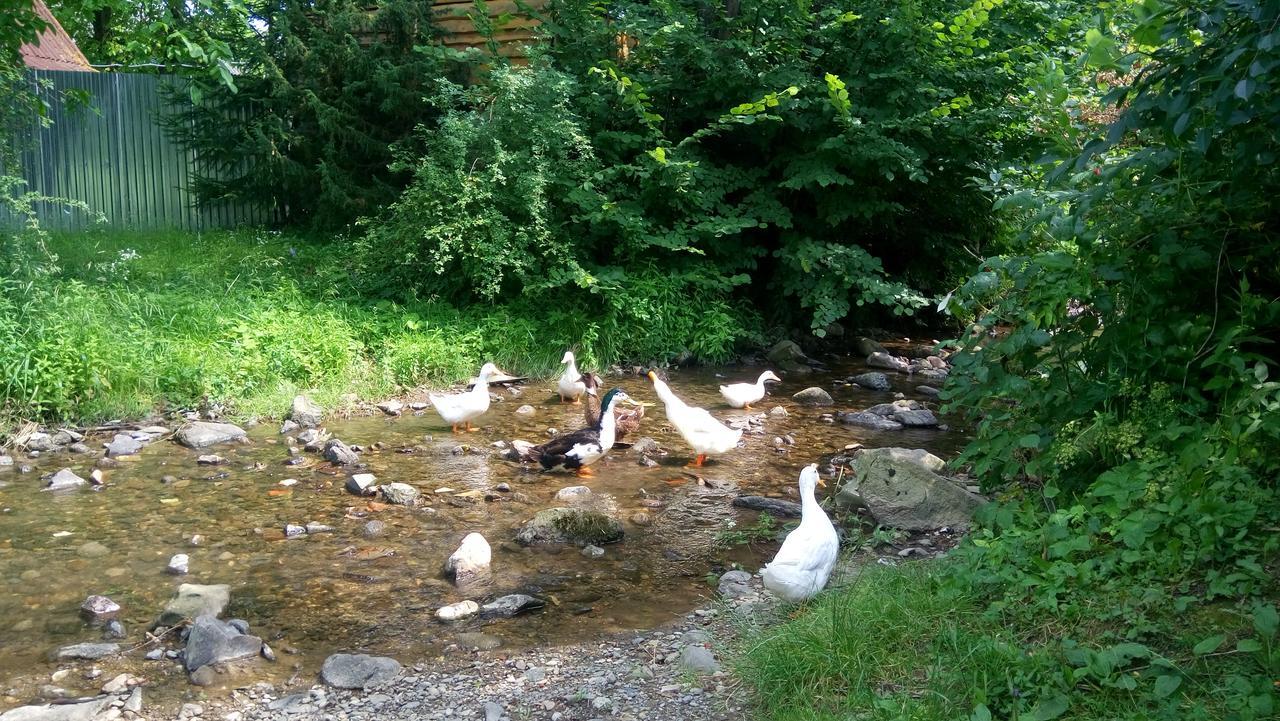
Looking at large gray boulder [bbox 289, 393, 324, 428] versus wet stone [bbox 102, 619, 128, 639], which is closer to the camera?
wet stone [bbox 102, 619, 128, 639]

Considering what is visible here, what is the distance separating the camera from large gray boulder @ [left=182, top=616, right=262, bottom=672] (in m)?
4.39

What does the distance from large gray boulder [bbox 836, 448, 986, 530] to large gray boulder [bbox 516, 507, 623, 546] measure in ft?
5.13

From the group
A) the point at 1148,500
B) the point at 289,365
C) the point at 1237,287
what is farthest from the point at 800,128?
the point at 1148,500

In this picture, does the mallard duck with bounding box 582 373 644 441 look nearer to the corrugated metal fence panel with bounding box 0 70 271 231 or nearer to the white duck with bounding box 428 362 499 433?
the white duck with bounding box 428 362 499 433

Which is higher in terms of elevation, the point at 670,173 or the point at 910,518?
the point at 670,173

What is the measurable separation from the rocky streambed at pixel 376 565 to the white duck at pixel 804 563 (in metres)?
0.23

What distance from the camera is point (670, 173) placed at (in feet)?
36.1

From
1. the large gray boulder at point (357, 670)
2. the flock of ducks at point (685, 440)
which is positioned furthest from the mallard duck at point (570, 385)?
the large gray boulder at point (357, 670)

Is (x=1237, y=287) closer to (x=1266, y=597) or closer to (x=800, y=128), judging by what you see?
(x=1266, y=597)

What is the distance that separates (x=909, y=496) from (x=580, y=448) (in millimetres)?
2522

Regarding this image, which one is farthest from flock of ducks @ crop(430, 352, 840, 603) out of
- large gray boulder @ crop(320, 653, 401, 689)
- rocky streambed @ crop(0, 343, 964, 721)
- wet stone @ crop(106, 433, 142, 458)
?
wet stone @ crop(106, 433, 142, 458)

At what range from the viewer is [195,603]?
16.1ft

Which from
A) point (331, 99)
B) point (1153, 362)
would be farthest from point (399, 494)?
point (331, 99)

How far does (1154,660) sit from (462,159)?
889cm
